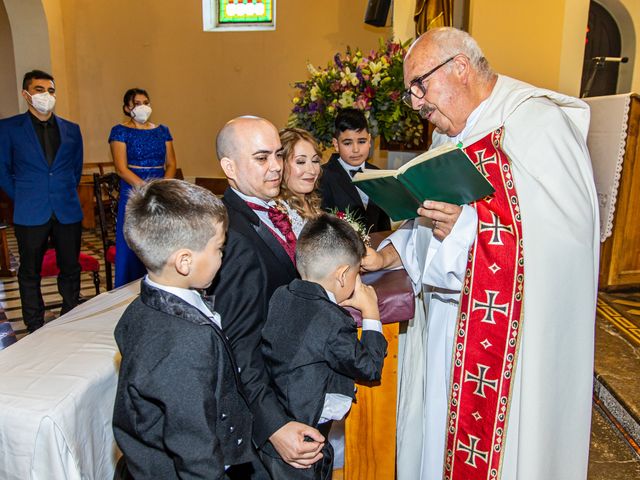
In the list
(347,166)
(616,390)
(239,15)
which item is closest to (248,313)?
(347,166)

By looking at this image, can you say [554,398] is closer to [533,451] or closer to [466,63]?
[533,451]

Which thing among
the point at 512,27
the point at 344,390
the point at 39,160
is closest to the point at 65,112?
the point at 39,160

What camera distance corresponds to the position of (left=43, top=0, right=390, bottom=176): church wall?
951 centimetres

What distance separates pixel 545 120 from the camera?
1.87 m

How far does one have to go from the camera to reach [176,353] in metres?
1.28

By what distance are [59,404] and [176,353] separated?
0.69 metres

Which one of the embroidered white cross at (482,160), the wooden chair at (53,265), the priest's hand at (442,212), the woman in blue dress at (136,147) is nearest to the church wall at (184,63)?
the woman in blue dress at (136,147)

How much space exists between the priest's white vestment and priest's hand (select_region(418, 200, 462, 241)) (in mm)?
30

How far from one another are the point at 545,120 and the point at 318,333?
1.09 meters

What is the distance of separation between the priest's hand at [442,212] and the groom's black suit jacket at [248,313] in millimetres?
615

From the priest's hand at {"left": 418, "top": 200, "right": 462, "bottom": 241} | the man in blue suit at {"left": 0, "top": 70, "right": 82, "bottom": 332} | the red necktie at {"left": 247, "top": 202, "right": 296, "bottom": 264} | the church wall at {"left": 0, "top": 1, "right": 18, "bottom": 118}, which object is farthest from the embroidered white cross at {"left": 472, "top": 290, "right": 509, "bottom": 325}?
the church wall at {"left": 0, "top": 1, "right": 18, "bottom": 118}

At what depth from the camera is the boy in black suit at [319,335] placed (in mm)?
1590

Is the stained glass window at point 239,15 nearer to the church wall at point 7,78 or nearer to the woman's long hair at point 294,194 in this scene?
the church wall at point 7,78

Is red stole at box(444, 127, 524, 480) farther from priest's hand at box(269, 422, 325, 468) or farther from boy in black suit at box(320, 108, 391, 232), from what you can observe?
boy in black suit at box(320, 108, 391, 232)
